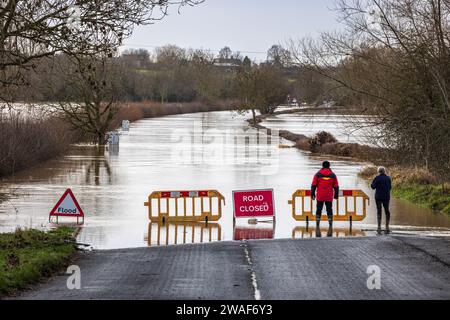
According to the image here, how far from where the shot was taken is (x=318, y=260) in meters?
14.8

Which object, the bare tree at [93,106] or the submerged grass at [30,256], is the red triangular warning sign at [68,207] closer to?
the submerged grass at [30,256]

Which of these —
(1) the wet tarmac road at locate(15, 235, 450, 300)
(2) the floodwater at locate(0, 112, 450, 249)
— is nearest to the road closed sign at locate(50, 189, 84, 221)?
(2) the floodwater at locate(0, 112, 450, 249)

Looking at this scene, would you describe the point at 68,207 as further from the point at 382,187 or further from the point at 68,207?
the point at 382,187

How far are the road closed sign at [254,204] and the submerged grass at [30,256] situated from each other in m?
5.70

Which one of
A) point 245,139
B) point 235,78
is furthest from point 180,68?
point 245,139

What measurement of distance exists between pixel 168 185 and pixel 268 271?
22249 mm

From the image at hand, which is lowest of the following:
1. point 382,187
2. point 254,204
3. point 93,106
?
point 254,204

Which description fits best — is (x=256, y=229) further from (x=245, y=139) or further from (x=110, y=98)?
(x=245, y=139)

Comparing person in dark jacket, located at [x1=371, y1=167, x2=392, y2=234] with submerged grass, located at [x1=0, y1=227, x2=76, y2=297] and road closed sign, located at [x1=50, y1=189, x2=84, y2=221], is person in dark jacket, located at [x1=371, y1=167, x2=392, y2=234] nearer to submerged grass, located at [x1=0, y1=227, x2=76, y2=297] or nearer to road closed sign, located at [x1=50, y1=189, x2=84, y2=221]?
submerged grass, located at [x1=0, y1=227, x2=76, y2=297]

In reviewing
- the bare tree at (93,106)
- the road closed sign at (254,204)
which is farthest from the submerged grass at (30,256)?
the bare tree at (93,106)

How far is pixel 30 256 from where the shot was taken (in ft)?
49.1

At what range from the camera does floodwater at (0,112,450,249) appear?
72.6 feet

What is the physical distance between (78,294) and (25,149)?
113 ft

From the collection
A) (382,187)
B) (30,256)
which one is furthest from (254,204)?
(30,256)
